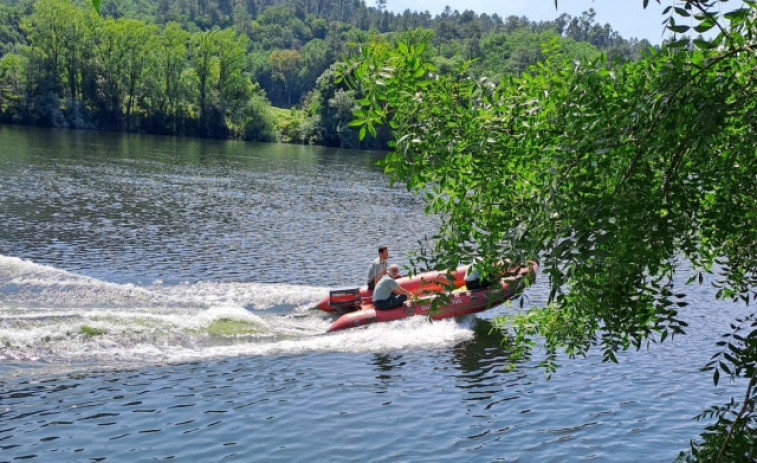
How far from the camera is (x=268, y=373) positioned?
15.5 meters

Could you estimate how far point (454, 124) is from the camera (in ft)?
22.3

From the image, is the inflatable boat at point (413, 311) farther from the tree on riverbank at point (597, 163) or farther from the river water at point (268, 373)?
the tree on riverbank at point (597, 163)

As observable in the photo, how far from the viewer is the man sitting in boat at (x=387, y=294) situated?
769 inches

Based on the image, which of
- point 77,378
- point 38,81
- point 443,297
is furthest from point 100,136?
point 443,297

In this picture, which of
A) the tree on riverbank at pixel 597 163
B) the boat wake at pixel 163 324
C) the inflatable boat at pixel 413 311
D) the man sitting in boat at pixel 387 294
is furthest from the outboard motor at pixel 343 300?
the tree on riverbank at pixel 597 163

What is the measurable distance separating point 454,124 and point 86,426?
28.7 ft

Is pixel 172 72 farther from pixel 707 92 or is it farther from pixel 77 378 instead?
pixel 707 92

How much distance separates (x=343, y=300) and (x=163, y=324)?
4.84m

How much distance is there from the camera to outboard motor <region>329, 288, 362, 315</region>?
20250 millimetres

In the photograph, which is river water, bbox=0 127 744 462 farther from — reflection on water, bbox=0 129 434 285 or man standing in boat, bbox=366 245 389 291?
man standing in boat, bbox=366 245 389 291

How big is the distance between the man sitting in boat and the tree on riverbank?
1169 centimetres

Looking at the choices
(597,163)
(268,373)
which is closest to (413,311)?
(268,373)

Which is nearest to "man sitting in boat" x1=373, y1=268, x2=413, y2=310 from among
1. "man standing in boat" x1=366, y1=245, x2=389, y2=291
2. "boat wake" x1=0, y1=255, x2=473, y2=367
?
"boat wake" x1=0, y1=255, x2=473, y2=367

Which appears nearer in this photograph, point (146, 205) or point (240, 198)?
point (146, 205)
